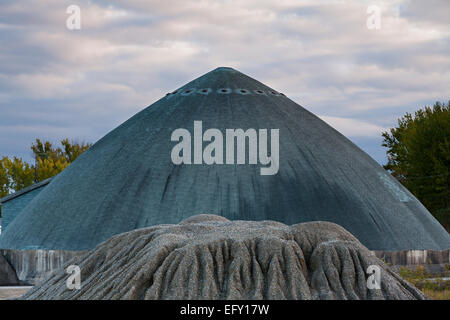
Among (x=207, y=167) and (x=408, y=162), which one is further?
(x=408, y=162)

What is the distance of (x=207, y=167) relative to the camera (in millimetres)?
22672

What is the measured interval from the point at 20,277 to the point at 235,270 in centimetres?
1567

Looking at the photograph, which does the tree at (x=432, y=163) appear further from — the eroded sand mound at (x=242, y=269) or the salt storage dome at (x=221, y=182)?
the eroded sand mound at (x=242, y=269)

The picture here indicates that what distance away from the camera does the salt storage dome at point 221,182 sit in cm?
2142

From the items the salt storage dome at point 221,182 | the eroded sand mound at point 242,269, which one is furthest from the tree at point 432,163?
the eroded sand mound at point 242,269

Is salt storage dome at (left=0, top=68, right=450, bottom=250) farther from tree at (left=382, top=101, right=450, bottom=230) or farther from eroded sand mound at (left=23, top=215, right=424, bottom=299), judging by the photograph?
tree at (left=382, top=101, right=450, bottom=230)

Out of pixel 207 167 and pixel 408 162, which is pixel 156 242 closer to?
pixel 207 167

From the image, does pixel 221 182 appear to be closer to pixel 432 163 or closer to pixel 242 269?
pixel 242 269

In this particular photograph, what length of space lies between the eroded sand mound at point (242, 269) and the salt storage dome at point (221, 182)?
9892mm

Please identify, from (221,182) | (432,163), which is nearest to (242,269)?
(221,182)

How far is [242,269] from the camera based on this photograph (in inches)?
392

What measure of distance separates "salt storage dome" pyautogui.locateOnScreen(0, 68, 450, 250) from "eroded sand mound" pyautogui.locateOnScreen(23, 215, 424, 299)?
32.5 feet
